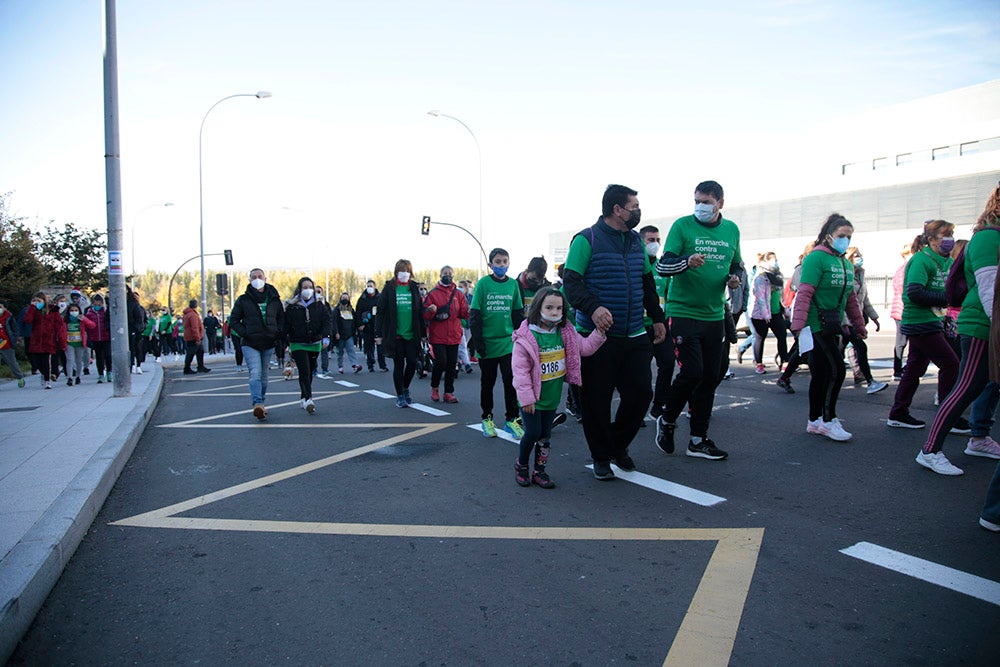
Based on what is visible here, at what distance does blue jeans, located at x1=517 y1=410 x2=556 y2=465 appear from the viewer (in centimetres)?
469

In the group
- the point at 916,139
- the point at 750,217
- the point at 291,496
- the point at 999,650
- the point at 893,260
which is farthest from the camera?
the point at 750,217

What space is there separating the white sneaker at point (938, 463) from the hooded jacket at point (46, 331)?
44.7 ft

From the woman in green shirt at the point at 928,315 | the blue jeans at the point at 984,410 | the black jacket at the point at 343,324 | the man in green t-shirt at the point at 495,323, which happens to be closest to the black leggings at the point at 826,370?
the woman in green shirt at the point at 928,315

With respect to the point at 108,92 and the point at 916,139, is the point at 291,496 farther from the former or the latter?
the point at 916,139

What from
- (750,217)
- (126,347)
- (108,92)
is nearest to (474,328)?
(126,347)

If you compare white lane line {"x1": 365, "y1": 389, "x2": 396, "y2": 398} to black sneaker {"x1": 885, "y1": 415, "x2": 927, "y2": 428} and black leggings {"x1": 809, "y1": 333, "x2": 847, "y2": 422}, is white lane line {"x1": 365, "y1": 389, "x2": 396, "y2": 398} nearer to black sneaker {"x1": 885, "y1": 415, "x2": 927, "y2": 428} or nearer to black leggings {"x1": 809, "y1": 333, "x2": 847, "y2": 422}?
black leggings {"x1": 809, "y1": 333, "x2": 847, "y2": 422}

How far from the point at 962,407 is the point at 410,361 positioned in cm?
617

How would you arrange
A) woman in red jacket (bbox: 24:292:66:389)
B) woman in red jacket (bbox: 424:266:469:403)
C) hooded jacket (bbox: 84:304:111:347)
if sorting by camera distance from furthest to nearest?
hooded jacket (bbox: 84:304:111:347)
woman in red jacket (bbox: 24:292:66:389)
woman in red jacket (bbox: 424:266:469:403)

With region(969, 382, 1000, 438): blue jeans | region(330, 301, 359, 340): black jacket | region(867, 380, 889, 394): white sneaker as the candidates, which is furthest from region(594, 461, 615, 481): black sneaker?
region(330, 301, 359, 340): black jacket

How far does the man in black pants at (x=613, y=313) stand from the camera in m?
4.64

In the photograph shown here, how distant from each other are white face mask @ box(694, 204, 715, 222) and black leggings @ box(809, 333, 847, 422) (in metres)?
1.56

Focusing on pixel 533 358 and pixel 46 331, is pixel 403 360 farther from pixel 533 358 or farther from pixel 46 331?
pixel 46 331

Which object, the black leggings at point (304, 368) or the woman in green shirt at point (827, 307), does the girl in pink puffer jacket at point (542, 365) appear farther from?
the black leggings at point (304, 368)

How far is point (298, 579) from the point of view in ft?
10.8
